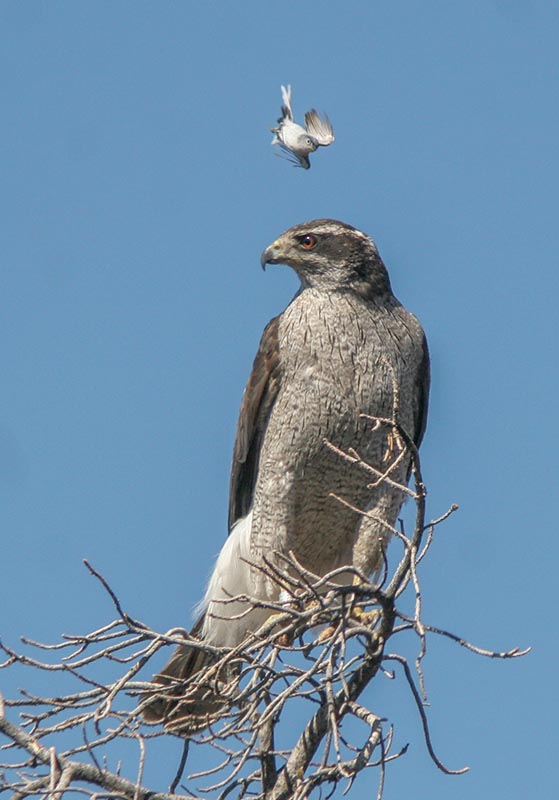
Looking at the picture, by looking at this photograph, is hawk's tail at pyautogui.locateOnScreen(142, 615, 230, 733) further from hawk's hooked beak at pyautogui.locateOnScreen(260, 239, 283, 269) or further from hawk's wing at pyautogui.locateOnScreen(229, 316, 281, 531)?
hawk's hooked beak at pyautogui.locateOnScreen(260, 239, 283, 269)

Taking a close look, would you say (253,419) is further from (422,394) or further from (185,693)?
(185,693)

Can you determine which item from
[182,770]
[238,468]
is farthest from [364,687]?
[238,468]

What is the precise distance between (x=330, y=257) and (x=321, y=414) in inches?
36.1

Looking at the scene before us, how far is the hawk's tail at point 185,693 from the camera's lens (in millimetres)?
5332

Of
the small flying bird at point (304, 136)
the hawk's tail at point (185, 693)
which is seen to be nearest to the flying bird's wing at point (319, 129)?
the small flying bird at point (304, 136)

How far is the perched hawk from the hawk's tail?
0.04 feet

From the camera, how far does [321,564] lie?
7.57 meters

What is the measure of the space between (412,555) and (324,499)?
2591 millimetres

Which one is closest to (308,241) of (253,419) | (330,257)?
(330,257)

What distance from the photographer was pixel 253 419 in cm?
738

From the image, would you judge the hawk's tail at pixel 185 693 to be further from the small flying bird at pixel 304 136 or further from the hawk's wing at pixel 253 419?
the small flying bird at pixel 304 136

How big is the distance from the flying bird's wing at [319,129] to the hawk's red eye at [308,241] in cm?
53

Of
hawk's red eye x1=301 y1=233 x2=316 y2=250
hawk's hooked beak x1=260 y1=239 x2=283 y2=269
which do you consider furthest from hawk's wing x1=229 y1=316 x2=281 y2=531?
hawk's red eye x1=301 y1=233 x2=316 y2=250

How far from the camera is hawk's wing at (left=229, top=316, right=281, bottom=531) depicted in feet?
23.9
